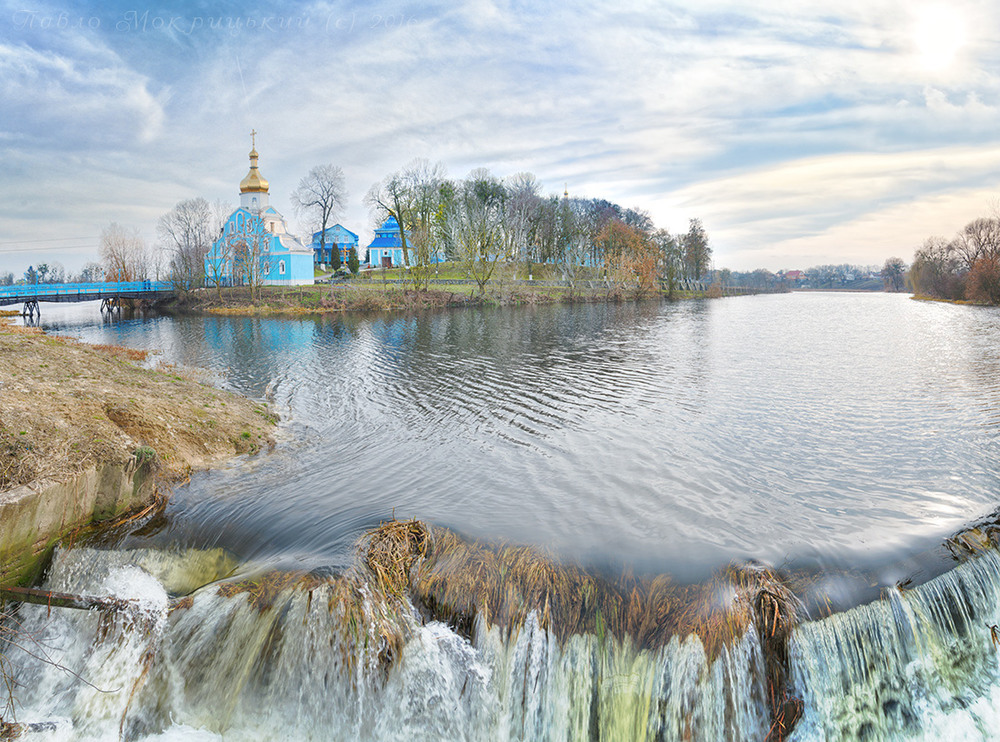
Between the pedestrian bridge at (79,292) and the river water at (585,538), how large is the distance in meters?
58.9

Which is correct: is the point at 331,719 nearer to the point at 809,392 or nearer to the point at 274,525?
the point at 274,525

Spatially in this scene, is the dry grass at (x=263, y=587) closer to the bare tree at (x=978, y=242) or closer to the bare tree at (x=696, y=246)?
the bare tree at (x=978, y=242)

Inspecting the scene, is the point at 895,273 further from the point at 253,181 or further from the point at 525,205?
the point at 253,181

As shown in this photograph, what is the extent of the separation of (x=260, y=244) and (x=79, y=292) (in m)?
21.1

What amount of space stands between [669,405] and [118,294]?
73.0 metres

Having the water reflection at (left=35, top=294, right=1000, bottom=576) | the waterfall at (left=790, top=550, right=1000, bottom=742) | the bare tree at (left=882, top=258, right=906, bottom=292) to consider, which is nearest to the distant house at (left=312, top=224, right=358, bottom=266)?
the water reflection at (left=35, top=294, right=1000, bottom=576)

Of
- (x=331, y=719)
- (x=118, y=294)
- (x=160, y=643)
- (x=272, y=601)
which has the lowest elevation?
(x=331, y=719)

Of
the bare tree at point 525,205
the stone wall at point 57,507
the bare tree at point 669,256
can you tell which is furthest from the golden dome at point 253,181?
the stone wall at point 57,507

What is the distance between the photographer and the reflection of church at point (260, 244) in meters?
73.6

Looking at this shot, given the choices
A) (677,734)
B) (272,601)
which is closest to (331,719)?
(272,601)

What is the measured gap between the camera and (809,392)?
713 inches

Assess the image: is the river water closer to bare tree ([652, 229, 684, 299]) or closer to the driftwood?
the driftwood

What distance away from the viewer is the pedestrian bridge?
59.9m

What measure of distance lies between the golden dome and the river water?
71264 mm
